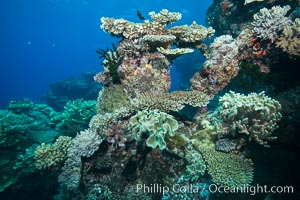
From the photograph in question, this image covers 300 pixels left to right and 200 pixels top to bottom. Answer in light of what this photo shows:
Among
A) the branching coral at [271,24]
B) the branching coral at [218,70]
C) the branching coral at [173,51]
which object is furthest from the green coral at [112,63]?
the branching coral at [271,24]

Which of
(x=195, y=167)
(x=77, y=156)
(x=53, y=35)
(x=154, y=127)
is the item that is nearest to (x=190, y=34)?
(x=154, y=127)

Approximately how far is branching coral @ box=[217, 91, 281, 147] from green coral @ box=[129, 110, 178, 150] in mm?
→ 1163

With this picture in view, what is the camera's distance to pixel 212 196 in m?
4.73

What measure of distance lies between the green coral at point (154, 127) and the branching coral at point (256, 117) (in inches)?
45.8

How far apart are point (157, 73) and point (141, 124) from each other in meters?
2.16

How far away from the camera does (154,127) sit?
13.9ft

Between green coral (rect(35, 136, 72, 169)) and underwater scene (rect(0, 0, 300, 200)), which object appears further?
green coral (rect(35, 136, 72, 169))

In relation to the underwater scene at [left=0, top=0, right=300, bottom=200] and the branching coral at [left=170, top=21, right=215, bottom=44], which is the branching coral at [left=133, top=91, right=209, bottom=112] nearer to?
the underwater scene at [left=0, top=0, right=300, bottom=200]

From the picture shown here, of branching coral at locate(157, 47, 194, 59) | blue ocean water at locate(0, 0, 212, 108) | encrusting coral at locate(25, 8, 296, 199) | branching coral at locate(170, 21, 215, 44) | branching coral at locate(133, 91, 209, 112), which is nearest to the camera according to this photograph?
encrusting coral at locate(25, 8, 296, 199)

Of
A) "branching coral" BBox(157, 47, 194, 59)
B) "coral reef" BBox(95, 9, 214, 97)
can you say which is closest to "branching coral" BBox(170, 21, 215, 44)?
"coral reef" BBox(95, 9, 214, 97)

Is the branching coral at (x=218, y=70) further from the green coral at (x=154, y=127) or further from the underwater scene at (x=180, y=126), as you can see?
the green coral at (x=154, y=127)

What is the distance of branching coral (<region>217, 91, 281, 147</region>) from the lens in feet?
14.2

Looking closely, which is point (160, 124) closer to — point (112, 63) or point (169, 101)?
point (169, 101)

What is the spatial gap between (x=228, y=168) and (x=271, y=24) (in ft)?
12.3
